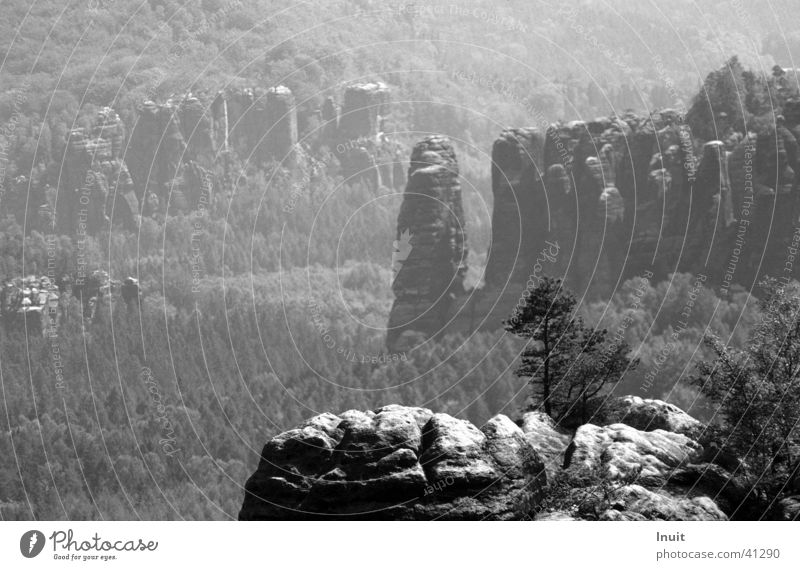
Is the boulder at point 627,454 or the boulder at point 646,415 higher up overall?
the boulder at point 627,454

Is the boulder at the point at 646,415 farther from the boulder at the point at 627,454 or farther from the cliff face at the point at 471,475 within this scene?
the cliff face at the point at 471,475

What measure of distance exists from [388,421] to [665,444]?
15.4 meters

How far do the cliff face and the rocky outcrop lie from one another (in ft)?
0.17

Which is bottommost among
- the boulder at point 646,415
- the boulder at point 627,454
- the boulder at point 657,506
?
the boulder at point 657,506

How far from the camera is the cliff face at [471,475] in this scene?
82.1 metres

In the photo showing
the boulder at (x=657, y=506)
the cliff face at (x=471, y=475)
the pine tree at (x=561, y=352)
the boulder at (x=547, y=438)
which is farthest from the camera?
the pine tree at (x=561, y=352)

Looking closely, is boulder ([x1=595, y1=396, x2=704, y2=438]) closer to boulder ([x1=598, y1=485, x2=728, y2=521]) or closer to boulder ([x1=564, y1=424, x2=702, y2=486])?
boulder ([x1=564, y1=424, x2=702, y2=486])

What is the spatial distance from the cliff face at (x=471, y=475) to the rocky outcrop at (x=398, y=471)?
5cm

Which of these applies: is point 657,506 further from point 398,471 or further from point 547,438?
point 398,471

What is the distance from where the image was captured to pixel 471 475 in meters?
82.2

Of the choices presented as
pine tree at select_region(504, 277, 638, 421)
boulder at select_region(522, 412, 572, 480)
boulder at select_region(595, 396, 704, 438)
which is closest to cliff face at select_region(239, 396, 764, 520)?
boulder at select_region(522, 412, 572, 480)

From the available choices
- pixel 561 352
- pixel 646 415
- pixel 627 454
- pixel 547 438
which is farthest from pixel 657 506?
pixel 561 352

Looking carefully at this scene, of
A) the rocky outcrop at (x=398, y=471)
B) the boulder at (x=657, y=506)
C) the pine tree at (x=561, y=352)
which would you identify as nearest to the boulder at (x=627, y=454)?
the boulder at (x=657, y=506)
